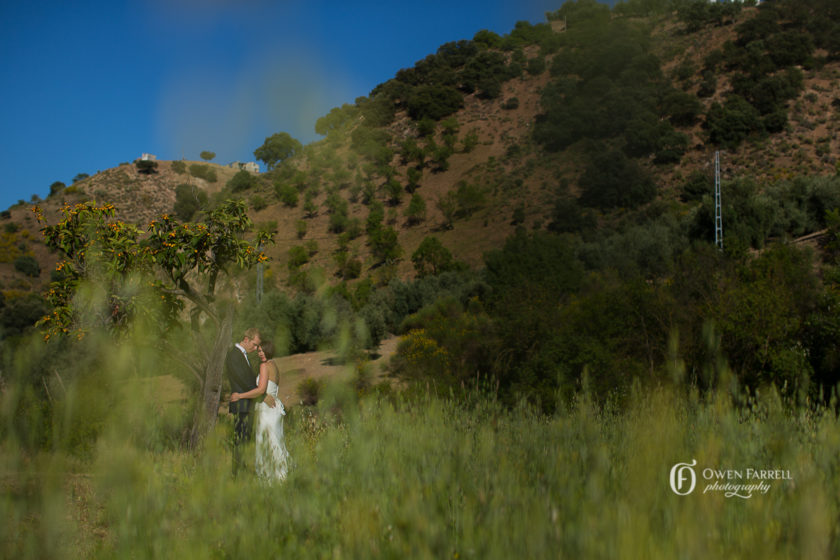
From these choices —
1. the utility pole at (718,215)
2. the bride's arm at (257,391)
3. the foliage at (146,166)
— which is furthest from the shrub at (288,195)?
the bride's arm at (257,391)

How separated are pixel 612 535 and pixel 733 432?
1.21m

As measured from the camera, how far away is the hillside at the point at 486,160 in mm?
42812

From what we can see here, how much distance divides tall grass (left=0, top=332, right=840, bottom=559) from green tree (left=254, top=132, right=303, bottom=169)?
77.4 metres

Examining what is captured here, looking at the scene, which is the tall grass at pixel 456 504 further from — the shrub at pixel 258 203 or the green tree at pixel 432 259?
the shrub at pixel 258 203

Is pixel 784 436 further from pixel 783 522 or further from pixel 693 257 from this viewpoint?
pixel 693 257

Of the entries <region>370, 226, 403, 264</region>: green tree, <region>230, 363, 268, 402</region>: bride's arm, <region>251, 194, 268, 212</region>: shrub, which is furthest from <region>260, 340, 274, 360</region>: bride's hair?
<region>251, 194, 268, 212</region>: shrub

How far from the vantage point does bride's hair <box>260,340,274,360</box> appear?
489 centimetres

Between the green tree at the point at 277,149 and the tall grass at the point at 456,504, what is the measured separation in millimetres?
77434

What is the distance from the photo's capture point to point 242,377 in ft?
15.4

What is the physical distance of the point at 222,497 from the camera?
6.33 ft

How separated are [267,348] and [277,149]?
76198 millimetres

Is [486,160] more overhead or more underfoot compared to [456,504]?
more overhead

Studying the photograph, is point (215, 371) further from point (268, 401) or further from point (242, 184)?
point (242, 184)

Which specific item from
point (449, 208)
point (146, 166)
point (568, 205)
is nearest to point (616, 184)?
point (568, 205)
